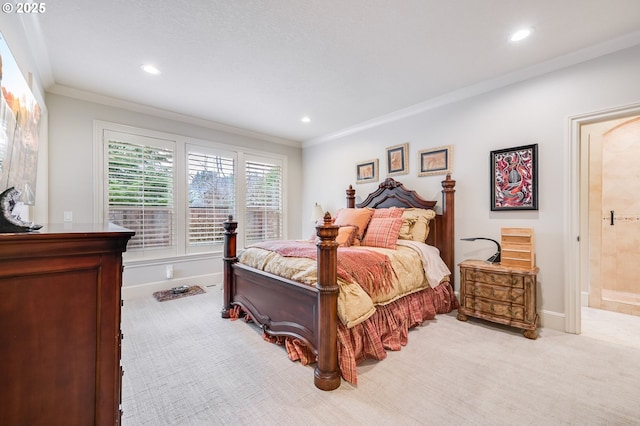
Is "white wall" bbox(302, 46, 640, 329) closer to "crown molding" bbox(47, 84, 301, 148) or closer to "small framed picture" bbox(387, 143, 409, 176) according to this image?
"small framed picture" bbox(387, 143, 409, 176)

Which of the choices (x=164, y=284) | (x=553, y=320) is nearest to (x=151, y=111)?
(x=164, y=284)

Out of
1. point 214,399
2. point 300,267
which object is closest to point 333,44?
point 300,267

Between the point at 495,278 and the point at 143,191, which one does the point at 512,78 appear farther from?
the point at 143,191

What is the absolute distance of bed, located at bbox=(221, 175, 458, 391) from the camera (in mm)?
1866

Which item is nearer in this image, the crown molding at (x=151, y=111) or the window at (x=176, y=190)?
the crown molding at (x=151, y=111)

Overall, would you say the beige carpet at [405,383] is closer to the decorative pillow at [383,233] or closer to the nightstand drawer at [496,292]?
the nightstand drawer at [496,292]

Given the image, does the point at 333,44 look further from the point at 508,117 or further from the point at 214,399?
the point at 214,399

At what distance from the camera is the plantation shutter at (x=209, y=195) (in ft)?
14.2

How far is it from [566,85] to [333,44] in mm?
2299

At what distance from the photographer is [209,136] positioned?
4.51m

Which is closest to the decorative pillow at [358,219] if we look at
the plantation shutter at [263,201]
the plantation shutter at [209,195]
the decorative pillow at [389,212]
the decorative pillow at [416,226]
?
the decorative pillow at [389,212]

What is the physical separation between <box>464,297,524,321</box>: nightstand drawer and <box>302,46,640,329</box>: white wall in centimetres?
47

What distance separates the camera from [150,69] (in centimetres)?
286

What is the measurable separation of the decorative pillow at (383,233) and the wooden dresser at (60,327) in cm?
257
